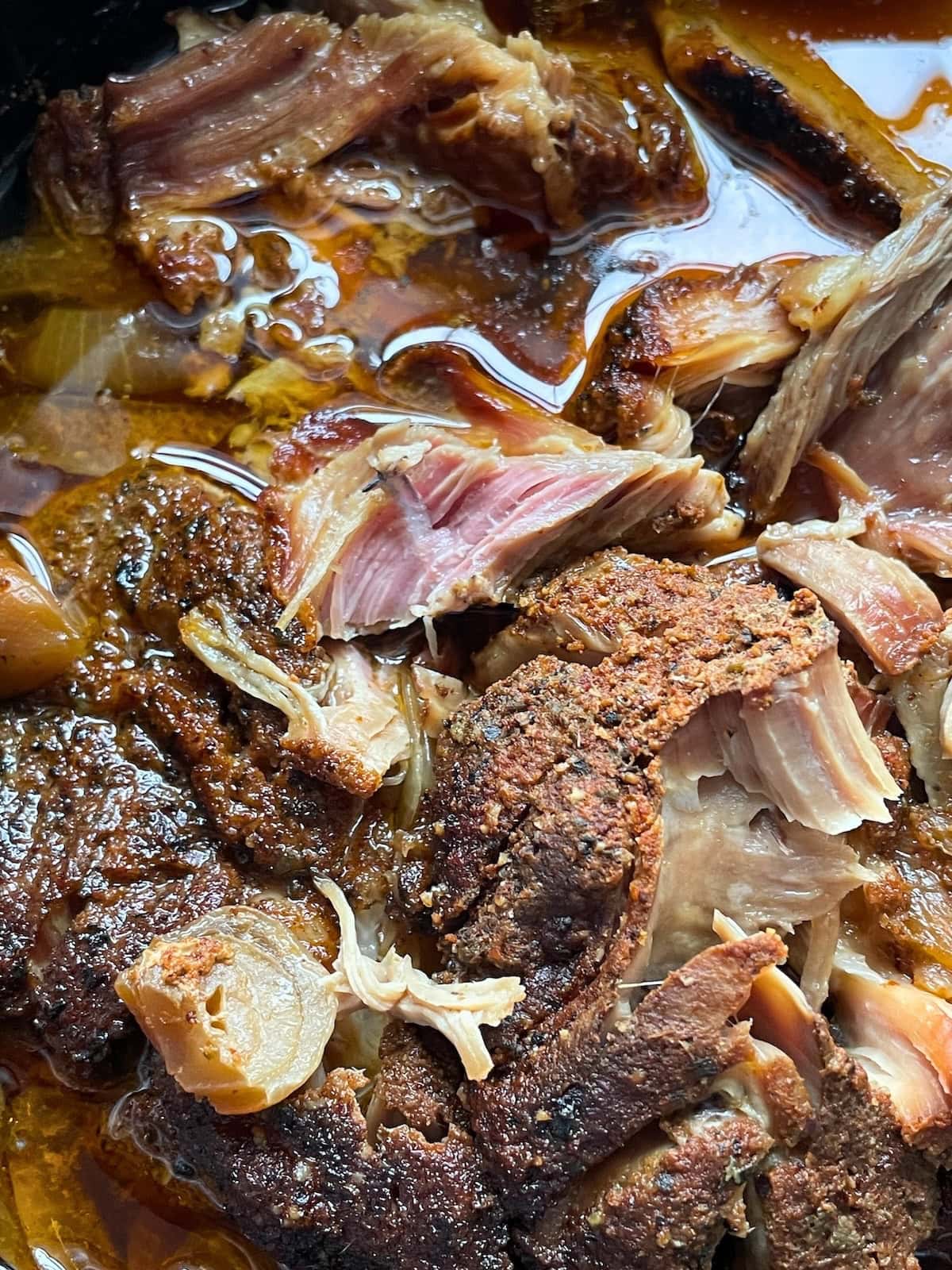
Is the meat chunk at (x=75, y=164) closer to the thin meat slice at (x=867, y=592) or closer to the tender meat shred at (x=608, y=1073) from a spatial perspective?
the thin meat slice at (x=867, y=592)

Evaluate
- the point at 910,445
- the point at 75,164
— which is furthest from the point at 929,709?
the point at 75,164

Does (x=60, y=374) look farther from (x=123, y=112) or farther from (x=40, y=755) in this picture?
(x=40, y=755)

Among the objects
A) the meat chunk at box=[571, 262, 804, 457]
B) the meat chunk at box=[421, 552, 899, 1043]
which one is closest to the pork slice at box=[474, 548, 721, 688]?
the meat chunk at box=[421, 552, 899, 1043]

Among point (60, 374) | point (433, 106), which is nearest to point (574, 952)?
point (60, 374)

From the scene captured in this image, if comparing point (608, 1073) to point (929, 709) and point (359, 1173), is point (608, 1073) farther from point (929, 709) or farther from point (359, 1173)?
point (929, 709)

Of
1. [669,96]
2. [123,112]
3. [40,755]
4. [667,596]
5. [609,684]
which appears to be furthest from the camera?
[669,96]

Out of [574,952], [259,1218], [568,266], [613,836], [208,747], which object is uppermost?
[568,266]

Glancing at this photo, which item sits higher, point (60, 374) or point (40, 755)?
point (60, 374)
